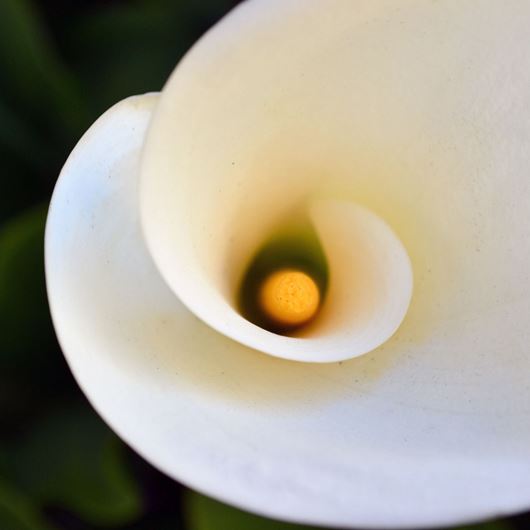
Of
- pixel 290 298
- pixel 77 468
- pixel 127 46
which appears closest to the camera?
pixel 290 298

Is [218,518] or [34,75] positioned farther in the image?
[34,75]

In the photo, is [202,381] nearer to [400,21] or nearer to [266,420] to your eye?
[266,420]

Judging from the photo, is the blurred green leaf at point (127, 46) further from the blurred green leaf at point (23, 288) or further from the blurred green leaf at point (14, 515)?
the blurred green leaf at point (14, 515)

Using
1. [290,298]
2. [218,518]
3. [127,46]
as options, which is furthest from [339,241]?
[127,46]

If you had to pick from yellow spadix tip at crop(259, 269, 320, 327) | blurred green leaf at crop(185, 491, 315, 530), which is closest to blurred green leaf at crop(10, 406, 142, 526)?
blurred green leaf at crop(185, 491, 315, 530)

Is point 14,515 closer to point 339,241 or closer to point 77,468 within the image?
point 77,468

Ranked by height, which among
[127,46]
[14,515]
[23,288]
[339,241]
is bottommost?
[14,515]
